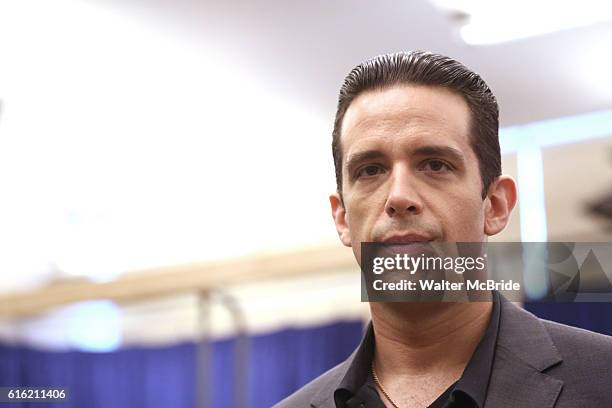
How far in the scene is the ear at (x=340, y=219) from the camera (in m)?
0.81

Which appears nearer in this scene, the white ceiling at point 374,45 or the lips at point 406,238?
the lips at point 406,238

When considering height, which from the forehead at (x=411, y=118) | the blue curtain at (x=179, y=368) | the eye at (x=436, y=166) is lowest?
the blue curtain at (x=179, y=368)

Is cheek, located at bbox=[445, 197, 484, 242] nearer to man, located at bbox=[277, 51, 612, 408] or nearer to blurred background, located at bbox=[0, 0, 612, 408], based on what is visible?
man, located at bbox=[277, 51, 612, 408]

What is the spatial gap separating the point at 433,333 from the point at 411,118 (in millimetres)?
183

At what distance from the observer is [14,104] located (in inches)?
89.6

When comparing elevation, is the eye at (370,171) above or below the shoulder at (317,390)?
above

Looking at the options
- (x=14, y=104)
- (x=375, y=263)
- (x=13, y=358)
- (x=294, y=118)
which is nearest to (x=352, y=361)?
(x=375, y=263)

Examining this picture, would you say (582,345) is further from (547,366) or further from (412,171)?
(412,171)

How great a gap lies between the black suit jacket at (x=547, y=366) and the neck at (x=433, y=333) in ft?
0.09

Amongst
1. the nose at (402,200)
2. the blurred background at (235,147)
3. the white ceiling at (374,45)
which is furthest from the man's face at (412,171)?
the white ceiling at (374,45)

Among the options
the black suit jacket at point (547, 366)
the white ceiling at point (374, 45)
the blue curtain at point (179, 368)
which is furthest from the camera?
the blue curtain at point (179, 368)

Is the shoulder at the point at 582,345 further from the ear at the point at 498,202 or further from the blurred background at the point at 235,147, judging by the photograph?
the blurred background at the point at 235,147

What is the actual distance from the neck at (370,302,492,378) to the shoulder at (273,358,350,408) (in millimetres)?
72

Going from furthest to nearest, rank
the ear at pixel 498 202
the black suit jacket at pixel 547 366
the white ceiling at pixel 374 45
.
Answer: the white ceiling at pixel 374 45 → the ear at pixel 498 202 → the black suit jacket at pixel 547 366
